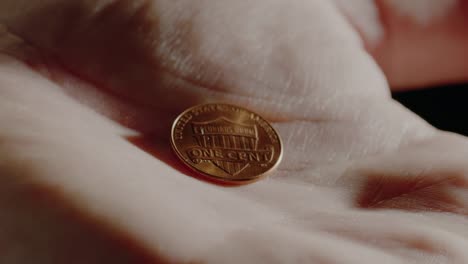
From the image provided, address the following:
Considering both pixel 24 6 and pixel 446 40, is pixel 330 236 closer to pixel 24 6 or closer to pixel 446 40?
pixel 24 6

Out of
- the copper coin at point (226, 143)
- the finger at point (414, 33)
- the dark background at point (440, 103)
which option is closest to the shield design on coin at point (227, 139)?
the copper coin at point (226, 143)

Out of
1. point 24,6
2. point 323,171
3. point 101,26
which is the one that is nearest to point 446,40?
point 323,171

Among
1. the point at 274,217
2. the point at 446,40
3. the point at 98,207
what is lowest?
the point at 446,40

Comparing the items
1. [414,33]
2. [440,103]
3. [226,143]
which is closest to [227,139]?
[226,143]

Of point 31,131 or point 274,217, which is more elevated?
point 31,131

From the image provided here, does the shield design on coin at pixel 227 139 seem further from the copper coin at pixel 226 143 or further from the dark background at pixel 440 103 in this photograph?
the dark background at pixel 440 103

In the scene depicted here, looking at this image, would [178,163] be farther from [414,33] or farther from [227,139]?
[414,33]
